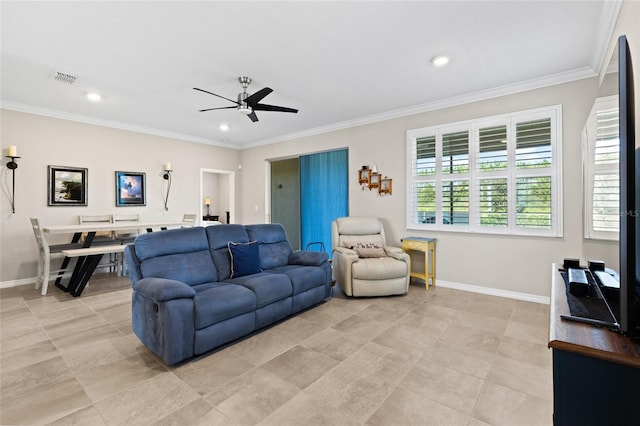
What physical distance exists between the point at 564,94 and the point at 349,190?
3259 millimetres

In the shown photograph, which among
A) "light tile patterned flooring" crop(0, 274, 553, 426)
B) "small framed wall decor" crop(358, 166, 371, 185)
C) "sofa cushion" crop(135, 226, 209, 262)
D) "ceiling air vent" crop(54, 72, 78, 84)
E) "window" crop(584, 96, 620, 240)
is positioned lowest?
"light tile patterned flooring" crop(0, 274, 553, 426)

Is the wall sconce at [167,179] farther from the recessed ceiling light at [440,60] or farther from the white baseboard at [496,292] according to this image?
the white baseboard at [496,292]

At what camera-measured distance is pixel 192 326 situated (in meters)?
2.38

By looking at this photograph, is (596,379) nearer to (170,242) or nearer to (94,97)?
(170,242)

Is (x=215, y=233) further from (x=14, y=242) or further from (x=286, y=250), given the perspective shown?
(x=14, y=242)

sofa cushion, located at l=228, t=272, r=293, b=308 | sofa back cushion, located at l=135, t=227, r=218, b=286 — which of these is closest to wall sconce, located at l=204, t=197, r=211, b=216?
sofa back cushion, located at l=135, t=227, r=218, b=286

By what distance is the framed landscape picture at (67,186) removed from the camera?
16.0 feet

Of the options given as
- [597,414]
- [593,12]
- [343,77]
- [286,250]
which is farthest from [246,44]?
[597,414]

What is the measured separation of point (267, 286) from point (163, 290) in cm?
98

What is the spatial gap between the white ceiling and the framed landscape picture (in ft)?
3.29

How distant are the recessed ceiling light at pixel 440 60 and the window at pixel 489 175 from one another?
126cm

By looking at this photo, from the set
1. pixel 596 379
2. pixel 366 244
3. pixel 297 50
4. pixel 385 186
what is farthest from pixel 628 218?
pixel 385 186

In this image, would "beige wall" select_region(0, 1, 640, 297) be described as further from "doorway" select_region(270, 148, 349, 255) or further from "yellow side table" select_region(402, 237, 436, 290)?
"doorway" select_region(270, 148, 349, 255)

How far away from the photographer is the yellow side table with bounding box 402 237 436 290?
4.29m
